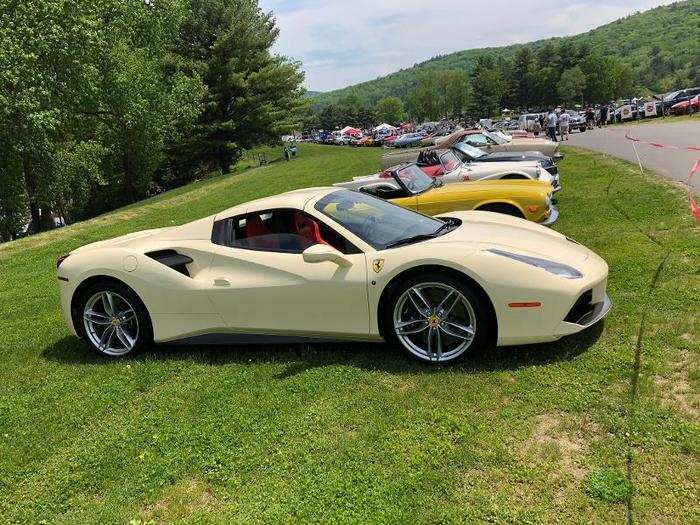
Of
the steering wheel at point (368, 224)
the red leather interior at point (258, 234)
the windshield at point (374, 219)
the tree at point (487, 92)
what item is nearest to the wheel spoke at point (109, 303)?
the red leather interior at point (258, 234)

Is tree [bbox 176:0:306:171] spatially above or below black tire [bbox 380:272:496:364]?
above

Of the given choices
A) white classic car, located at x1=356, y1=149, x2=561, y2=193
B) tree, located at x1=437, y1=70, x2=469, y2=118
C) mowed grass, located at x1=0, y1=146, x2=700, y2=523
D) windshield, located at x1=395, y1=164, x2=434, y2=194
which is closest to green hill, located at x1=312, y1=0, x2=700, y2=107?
tree, located at x1=437, y1=70, x2=469, y2=118

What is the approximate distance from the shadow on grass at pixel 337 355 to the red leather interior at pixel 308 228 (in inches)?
37.3

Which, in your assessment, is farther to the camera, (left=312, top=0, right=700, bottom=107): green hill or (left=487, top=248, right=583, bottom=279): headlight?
(left=312, top=0, right=700, bottom=107): green hill

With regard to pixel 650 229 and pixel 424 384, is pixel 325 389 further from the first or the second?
pixel 650 229

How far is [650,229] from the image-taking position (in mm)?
7457

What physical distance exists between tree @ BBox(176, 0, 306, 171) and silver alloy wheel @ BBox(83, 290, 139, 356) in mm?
30622

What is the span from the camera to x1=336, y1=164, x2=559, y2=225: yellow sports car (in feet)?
24.9

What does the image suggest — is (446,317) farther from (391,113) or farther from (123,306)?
(391,113)

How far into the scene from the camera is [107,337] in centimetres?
527

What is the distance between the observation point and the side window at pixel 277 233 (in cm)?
465

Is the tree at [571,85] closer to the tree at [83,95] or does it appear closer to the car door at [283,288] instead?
the tree at [83,95]

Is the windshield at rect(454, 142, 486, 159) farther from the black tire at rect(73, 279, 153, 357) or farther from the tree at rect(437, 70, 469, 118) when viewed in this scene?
the tree at rect(437, 70, 469, 118)

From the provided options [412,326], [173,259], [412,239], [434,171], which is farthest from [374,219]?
[434,171]
